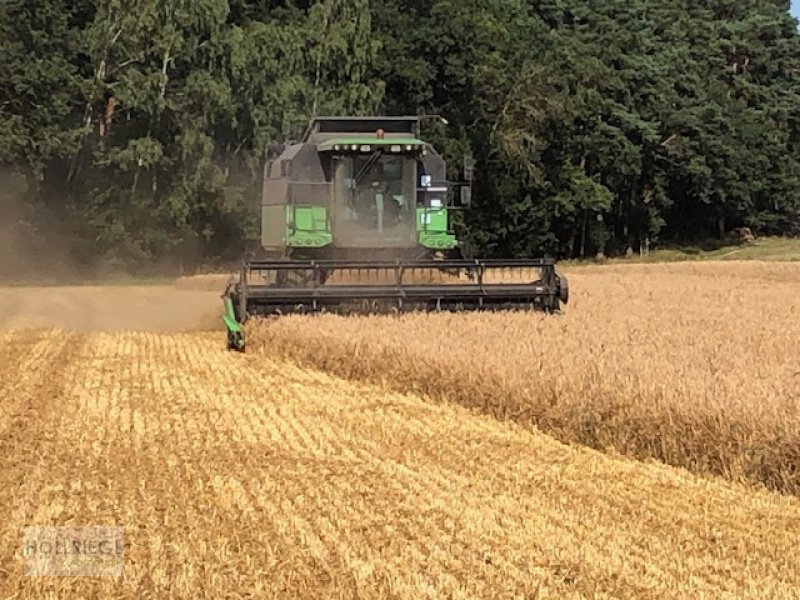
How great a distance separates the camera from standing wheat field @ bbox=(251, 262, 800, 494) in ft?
20.9

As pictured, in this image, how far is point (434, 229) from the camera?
14992mm

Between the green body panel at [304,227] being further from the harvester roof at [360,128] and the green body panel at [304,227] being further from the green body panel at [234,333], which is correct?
the green body panel at [234,333]

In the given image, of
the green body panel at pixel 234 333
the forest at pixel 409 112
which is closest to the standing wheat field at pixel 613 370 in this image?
the green body panel at pixel 234 333

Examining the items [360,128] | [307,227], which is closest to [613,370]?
[307,227]

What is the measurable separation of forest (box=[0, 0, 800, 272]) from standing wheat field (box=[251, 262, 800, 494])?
20.4 m

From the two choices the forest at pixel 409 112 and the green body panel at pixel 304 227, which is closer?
the green body panel at pixel 304 227

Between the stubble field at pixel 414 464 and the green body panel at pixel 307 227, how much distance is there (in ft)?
9.85

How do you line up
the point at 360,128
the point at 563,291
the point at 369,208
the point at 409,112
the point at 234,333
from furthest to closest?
1. the point at 409,112
2. the point at 360,128
3. the point at 369,208
4. the point at 563,291
5. the point at 234,333

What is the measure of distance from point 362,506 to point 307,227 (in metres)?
9.43

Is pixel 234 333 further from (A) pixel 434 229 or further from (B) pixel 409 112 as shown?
(B) pixel 409 112

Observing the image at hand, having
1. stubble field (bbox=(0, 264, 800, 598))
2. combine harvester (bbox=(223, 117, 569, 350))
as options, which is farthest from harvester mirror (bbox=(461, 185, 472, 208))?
stubble field (bbox=(0, 264, 800, 598))

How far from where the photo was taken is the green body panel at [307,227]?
14.5m

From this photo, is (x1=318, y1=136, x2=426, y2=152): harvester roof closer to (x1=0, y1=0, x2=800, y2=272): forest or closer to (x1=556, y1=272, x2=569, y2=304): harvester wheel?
(x1=556, y1=272, x2=569, y2=304): harvester wheel

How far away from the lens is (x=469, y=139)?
4175 centimetres
